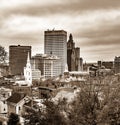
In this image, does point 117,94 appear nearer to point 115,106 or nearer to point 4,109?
point 115,106

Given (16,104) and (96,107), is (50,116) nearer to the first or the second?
(96,107)

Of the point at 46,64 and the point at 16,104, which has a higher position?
the point at 46,64

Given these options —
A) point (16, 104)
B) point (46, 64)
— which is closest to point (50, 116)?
point (16, 104)

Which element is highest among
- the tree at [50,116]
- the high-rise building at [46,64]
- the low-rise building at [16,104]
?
the high-rise building at [46,64]

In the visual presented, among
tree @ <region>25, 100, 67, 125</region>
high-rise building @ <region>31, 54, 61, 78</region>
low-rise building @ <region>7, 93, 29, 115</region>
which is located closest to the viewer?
tree @ <region>25, 100, 67, 125</region>

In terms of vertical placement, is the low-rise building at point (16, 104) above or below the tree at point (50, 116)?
below

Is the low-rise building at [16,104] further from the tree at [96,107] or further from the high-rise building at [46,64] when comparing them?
the high-rise building at [46,64]

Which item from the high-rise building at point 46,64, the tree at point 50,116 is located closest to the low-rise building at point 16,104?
the tree at point 50,116

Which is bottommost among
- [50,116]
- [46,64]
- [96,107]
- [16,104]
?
[16,104]

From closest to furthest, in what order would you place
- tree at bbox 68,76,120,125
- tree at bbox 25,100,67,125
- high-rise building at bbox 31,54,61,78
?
tree at bbox 68,76,120,125 < tree at bbox 25,100,67,125 < high-rise building at bbox 31,54,61,78

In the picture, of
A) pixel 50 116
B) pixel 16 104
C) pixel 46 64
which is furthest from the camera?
pixel 46 64

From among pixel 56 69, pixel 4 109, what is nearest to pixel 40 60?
pixel 56 69

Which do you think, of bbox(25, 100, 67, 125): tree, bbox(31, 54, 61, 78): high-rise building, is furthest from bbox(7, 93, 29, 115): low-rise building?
bbox(31, 54, 61, 78): high-rise building

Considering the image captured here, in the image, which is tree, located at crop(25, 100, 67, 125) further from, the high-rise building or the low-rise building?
the high-rise building
